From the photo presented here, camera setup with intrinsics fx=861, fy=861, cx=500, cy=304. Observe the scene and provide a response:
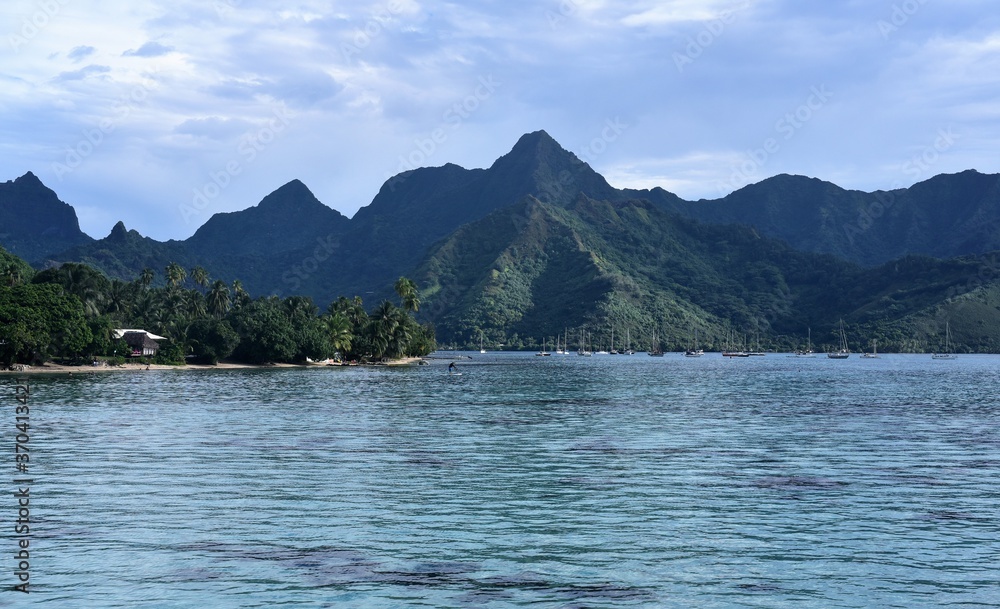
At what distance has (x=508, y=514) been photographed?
2558 centimetres

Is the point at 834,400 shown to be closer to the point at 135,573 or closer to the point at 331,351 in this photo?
the point at 135,573

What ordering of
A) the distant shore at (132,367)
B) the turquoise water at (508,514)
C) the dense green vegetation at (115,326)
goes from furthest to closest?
the distant shore at (132,367)
the dense green vegetation at (115,326)
the turquoise water at (508,514)

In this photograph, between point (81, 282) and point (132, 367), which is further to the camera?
point (81, 282)

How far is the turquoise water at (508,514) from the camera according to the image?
58.3 feet

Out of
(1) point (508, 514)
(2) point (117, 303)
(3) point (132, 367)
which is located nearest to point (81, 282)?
(3) point (132, 367)

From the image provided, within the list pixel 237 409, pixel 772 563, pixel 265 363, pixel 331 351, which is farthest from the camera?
pixel 331 351

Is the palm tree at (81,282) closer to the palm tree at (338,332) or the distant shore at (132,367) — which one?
the distant shore at (132,367)

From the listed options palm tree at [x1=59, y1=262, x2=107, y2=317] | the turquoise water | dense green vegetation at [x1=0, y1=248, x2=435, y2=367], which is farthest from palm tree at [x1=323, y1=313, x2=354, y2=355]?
the turquoise water

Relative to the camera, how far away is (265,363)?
179 meters

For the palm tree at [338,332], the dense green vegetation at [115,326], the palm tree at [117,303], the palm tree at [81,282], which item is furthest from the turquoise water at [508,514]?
the palm tree at [117,303]

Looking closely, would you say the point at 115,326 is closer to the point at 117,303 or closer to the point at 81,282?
the point at 81,282

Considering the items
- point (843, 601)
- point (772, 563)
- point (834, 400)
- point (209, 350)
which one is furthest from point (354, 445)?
point (209, 350)

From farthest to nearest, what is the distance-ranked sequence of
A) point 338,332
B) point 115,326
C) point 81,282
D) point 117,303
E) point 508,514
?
point 338,332
point 117,303
point 115,326
point 81,282
point 508,514

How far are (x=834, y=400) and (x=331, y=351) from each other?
129845mm
